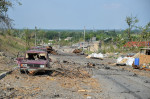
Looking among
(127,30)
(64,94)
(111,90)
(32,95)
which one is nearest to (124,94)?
(111,90)

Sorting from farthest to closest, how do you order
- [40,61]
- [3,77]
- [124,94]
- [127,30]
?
1. [127,30]
2. [40,61]
3. [3,77]
4. [124,94]

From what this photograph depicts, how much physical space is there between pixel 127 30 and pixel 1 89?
45817 millimetres

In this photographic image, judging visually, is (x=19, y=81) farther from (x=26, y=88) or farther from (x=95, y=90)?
(x=95, y=90)

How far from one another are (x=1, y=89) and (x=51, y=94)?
2.30 m

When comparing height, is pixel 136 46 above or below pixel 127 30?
below

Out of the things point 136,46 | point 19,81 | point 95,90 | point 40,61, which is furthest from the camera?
point 136,46

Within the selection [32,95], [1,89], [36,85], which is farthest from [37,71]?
[32,95]

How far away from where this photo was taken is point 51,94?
349 inches

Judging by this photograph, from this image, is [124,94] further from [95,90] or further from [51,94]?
[51,94]

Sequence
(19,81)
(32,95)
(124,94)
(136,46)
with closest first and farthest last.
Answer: (32,95)
(124,94)
(19,81)
(136,46)

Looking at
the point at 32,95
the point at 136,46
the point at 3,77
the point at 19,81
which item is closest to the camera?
the point at 32,95

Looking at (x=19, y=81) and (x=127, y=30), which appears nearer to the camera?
(x=19, y=81)

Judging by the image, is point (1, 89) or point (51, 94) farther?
point (1, 89)

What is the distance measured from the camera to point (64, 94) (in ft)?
29.4
